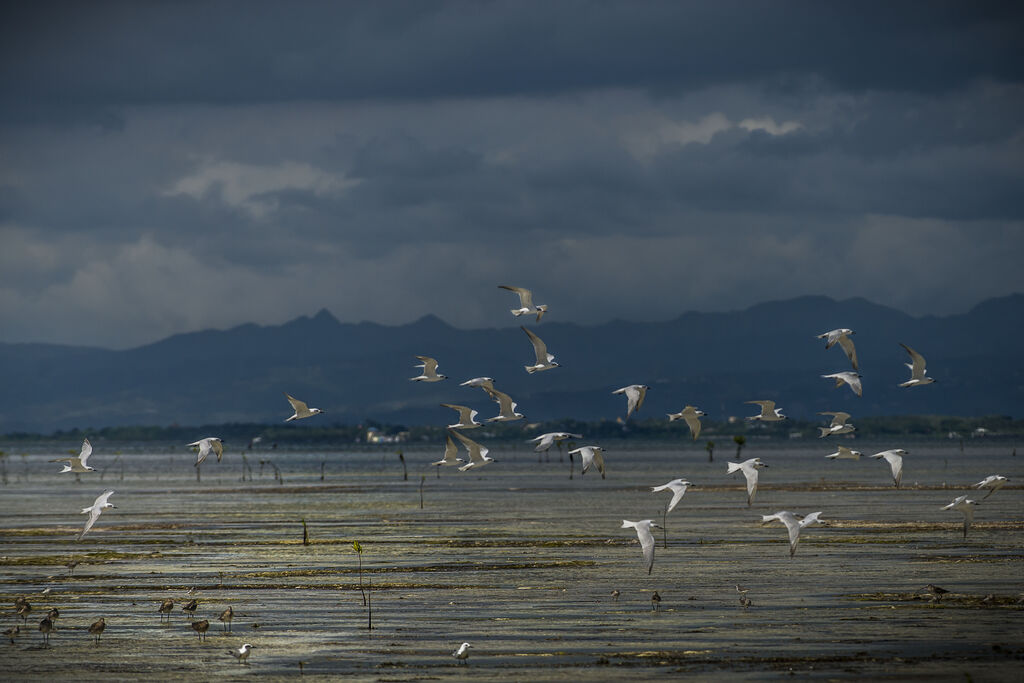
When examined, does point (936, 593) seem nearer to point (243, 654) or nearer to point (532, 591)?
point (532, 591)

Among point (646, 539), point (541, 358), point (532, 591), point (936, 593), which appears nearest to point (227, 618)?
point (532, 591)

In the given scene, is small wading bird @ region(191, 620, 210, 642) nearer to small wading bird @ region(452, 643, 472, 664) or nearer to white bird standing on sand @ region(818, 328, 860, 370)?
small wading bird @ region(452, 643, 472, 664)

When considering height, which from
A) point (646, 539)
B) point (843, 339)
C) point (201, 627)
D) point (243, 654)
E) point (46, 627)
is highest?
point (843, 339)

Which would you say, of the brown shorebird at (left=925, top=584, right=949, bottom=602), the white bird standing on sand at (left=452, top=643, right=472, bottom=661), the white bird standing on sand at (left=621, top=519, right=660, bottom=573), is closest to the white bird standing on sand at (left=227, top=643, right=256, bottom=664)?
the white bird standing on sand at (left=452, top=643, right=472, bottom=661)

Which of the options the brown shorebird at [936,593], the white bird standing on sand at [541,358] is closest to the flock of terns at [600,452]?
the white bird standing on sand at [541,358]

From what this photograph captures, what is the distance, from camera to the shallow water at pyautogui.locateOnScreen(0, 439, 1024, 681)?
102 feet

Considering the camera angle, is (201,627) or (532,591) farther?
(532,591)

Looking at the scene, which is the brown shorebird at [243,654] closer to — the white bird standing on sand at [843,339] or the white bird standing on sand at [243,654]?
the white bird standing on sand at [243,654]

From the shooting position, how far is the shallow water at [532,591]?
31156 millimetres

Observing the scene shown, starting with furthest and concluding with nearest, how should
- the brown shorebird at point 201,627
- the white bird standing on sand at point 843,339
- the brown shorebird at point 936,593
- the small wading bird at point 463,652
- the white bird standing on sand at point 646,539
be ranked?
the white bird standing on sand at point 843,339 → the brown shorebird at point 936,593 → the brown shorebird at point 201,627 → the white bird standing on sand at point 646,539 → the small wading bird at point 463,652

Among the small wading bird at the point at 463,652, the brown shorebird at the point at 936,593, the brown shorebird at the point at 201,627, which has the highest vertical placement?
the brown shorebird at the point at 201,627

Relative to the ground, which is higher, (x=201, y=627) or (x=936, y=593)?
(x=201, y=627)

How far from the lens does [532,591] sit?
1699 inches

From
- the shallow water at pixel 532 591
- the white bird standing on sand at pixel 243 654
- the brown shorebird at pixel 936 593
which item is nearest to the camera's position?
the shallow water at pixel 532 591
